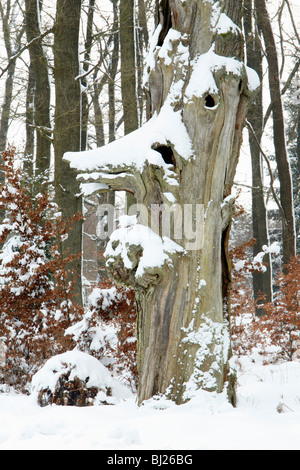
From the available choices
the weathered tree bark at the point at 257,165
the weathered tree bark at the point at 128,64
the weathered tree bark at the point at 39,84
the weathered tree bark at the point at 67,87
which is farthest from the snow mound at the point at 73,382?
the weathered tree bark at the point at 257,165

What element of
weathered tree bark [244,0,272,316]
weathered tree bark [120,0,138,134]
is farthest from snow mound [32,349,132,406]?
weathered tree bark [244,0,272,316]

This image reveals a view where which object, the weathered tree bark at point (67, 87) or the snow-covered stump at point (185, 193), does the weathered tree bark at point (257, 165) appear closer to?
the weathered tree bark at point (67, 87)

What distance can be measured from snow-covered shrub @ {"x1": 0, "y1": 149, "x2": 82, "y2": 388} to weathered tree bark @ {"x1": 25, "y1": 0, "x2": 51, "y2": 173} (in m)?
2.59

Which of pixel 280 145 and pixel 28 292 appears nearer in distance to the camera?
pixel 28 292

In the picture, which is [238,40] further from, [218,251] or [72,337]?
[72,337]

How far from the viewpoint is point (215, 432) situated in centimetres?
254

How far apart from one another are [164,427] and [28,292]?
3.58 meters

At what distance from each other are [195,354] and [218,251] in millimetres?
911

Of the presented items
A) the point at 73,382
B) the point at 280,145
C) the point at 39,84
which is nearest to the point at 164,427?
the point at 73,382

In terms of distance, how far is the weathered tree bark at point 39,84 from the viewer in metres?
8.08

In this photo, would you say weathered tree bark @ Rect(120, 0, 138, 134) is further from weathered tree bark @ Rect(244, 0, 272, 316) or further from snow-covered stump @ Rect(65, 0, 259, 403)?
weathered tree bark @ Rect(244, 0, 272, 316)

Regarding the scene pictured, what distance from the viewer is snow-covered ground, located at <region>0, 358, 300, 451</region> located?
2.32 m

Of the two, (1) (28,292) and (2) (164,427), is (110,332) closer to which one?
(1) (28,292)

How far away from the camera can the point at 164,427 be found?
8.68 ft
